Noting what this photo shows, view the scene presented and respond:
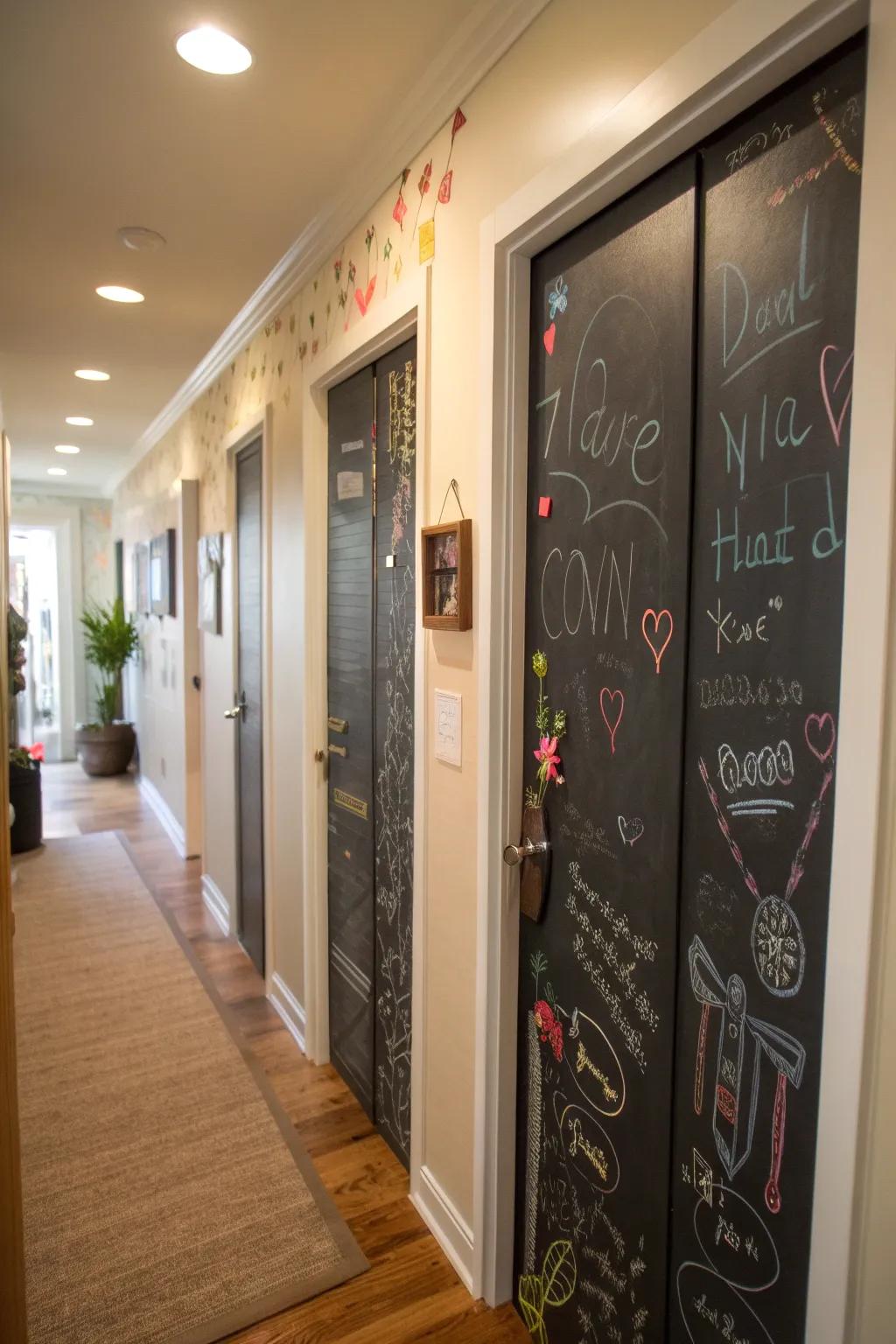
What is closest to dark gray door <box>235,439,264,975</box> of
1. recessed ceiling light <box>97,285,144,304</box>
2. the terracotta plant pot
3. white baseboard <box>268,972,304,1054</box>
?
white baseboard <box>268,972,304,1054</box>

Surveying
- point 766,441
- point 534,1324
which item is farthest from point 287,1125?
point 766,441

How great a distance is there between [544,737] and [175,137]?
1582mm

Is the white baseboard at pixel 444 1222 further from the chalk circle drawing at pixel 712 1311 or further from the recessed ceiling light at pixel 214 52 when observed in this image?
the recessed ceiling light at pixel 214 52

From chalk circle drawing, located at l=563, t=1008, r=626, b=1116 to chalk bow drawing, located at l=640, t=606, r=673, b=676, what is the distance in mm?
638

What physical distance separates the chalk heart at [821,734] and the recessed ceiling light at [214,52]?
61.8 inches

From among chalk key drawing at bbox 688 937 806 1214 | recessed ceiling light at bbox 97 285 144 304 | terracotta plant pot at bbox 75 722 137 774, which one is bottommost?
terracotta plant pot at bbox 75 722 137 774

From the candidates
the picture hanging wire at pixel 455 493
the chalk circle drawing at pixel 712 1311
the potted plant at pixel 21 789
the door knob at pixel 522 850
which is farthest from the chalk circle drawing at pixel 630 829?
the potted plant at pixel 21 789

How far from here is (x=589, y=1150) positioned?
135 cm

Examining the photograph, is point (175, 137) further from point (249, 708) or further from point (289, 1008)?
point (289, 1008)

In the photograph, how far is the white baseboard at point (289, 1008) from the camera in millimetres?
2635

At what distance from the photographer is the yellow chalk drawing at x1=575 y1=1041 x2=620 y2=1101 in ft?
4.21

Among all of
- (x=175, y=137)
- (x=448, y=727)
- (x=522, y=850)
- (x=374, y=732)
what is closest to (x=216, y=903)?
(x=374, y=732)

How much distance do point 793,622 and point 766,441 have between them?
0.74 feet

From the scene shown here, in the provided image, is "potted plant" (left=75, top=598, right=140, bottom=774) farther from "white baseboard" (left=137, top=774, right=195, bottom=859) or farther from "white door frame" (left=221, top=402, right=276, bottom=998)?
"white door frame" (left=221, top=402, right=276, bottom=998)
